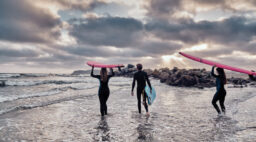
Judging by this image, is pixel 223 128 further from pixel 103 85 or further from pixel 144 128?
pixel 103 85

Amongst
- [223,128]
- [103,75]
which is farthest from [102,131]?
[223,128]

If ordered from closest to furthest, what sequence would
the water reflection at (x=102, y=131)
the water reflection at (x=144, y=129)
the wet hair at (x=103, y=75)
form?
the water reflection at (x=144, y=129) < the water reflection at (x=102, y=131) < the wet hair at (x=103, y=75)

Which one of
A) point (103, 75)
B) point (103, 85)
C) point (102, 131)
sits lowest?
point (102, 131)

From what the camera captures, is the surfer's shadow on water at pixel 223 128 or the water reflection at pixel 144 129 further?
the surfer's shadow on water at pixel 223 128

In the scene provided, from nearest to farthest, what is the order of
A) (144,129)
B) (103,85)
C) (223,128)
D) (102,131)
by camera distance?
(102,131), (144,129), (223,128), (103,85)

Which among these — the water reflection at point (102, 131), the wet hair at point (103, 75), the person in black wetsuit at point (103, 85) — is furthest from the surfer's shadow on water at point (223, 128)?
the wet hair at point (103, 75)

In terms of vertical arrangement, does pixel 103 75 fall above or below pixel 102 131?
above

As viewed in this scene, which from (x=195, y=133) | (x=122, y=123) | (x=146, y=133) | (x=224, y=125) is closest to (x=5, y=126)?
(x=122, y=123)

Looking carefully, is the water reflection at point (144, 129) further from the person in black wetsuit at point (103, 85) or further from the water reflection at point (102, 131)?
the person in black wetsuit at point (103, 85)

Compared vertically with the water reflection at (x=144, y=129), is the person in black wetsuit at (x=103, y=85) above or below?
above

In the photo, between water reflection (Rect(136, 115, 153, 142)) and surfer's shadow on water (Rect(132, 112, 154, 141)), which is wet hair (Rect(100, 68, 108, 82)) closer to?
surfer's shadow on water (Rect(132, 112, 154, 141))

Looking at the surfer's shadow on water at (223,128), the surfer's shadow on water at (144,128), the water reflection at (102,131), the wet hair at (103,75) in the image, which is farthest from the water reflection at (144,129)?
the wet hair at (103,75)

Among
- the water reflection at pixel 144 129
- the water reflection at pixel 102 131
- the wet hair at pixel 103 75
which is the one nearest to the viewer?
the water reflection at pixel 144 129

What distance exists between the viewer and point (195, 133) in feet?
21.3
